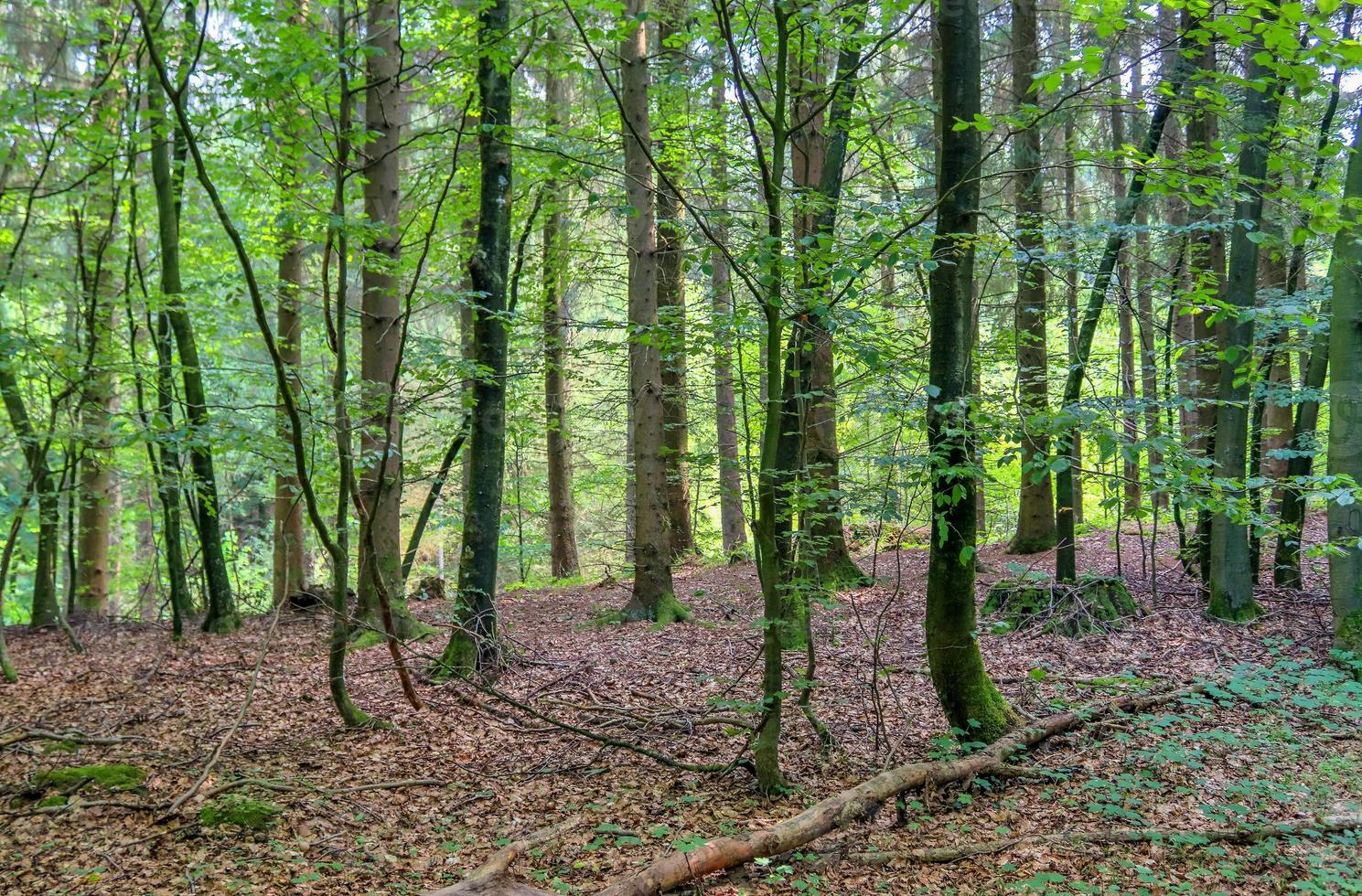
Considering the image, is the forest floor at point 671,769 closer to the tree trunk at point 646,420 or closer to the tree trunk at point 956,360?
the tree trunk at point 956,360

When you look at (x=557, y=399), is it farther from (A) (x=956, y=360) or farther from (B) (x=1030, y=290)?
(A) (x=956, y=360)

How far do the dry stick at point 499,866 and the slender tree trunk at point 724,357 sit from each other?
8.28 ft

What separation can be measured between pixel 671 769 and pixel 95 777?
3.36 metres

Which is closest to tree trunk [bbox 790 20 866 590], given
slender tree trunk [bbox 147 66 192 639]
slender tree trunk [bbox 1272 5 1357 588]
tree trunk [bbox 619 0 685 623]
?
tree trunk [bbox 619 0 685 623]

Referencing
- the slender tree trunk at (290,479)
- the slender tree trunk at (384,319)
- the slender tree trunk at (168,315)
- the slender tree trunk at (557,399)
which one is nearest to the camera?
the slender tree trunk at (168,315)

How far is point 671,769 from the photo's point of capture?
195 inches

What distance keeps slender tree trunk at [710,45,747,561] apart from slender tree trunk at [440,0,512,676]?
6.09ft

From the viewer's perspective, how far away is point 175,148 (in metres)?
8.78

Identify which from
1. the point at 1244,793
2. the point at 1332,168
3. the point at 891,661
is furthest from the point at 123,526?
the point at 1332,168

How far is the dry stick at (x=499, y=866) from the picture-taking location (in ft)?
10.9

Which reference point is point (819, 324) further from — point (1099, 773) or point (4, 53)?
point (4, 53)

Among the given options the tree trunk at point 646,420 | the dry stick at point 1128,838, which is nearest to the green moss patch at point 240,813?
the dry stick at point 1128,838

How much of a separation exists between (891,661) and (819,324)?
3531 millimetres

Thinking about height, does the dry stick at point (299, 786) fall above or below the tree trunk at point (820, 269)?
below
